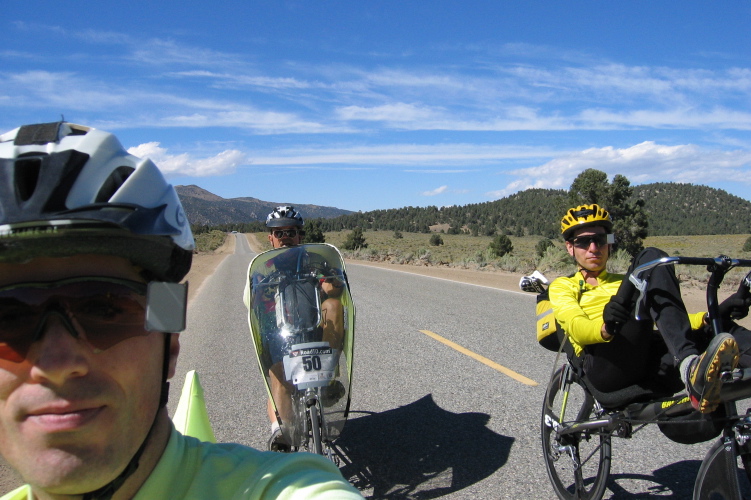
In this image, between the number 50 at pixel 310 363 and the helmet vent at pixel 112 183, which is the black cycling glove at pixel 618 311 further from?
the helmet vent at pixel 112 183

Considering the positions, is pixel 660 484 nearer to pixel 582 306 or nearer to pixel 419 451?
pixel 582 306

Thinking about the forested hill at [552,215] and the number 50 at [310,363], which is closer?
the number 50 at [310,363]

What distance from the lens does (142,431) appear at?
49.3 inches

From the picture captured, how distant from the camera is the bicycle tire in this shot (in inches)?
136

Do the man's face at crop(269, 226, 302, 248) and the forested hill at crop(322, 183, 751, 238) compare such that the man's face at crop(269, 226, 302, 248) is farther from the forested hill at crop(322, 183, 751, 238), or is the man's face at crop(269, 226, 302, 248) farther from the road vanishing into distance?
the forested hill at crop(322, 183, 751, 238)

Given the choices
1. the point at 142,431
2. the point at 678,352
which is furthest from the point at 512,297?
the point at 142,431

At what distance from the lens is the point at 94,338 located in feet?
3.96

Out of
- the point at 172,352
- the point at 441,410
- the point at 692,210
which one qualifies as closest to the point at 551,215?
the point at 692,210

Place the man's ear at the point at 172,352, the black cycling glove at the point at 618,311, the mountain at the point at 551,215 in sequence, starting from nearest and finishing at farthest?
the man's ear at the point at 172,352 < the black cycling glove at the point at 618,311 < the mountain at the point at 551,215

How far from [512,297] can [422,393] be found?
749cm

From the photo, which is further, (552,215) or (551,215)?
(551,215)

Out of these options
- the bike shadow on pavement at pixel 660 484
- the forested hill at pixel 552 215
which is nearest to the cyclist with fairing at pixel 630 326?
the bike shadow on pavement at pixel 660 484

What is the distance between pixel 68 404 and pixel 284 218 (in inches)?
175

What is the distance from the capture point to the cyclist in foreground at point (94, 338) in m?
1.12
